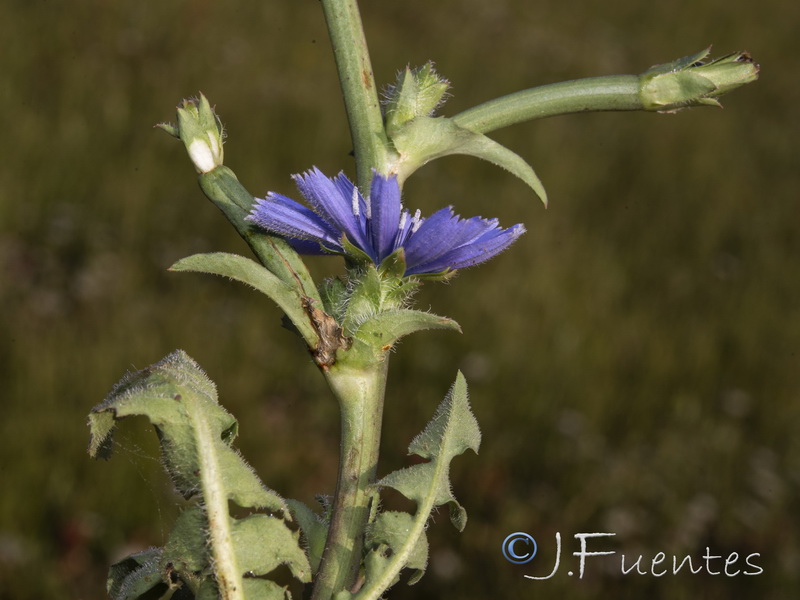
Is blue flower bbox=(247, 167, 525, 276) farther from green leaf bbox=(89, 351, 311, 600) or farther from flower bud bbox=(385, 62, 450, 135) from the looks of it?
green leaf bbox=(89, 351, 311, 600)

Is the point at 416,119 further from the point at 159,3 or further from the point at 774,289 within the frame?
the point at 159,3

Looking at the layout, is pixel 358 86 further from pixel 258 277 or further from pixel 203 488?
pixel 203 488

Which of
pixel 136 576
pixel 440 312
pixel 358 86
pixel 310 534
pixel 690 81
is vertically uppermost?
pixel 440 312

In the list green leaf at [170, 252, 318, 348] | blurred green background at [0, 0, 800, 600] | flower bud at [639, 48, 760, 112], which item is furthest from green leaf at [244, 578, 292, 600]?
blurred green background at [0, 0, 800, 600]

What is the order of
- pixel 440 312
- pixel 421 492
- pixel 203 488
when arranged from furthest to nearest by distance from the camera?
pixel 440 312, pixel 421 492, pixel 203 488

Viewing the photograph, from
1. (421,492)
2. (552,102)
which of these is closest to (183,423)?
(421,492)
